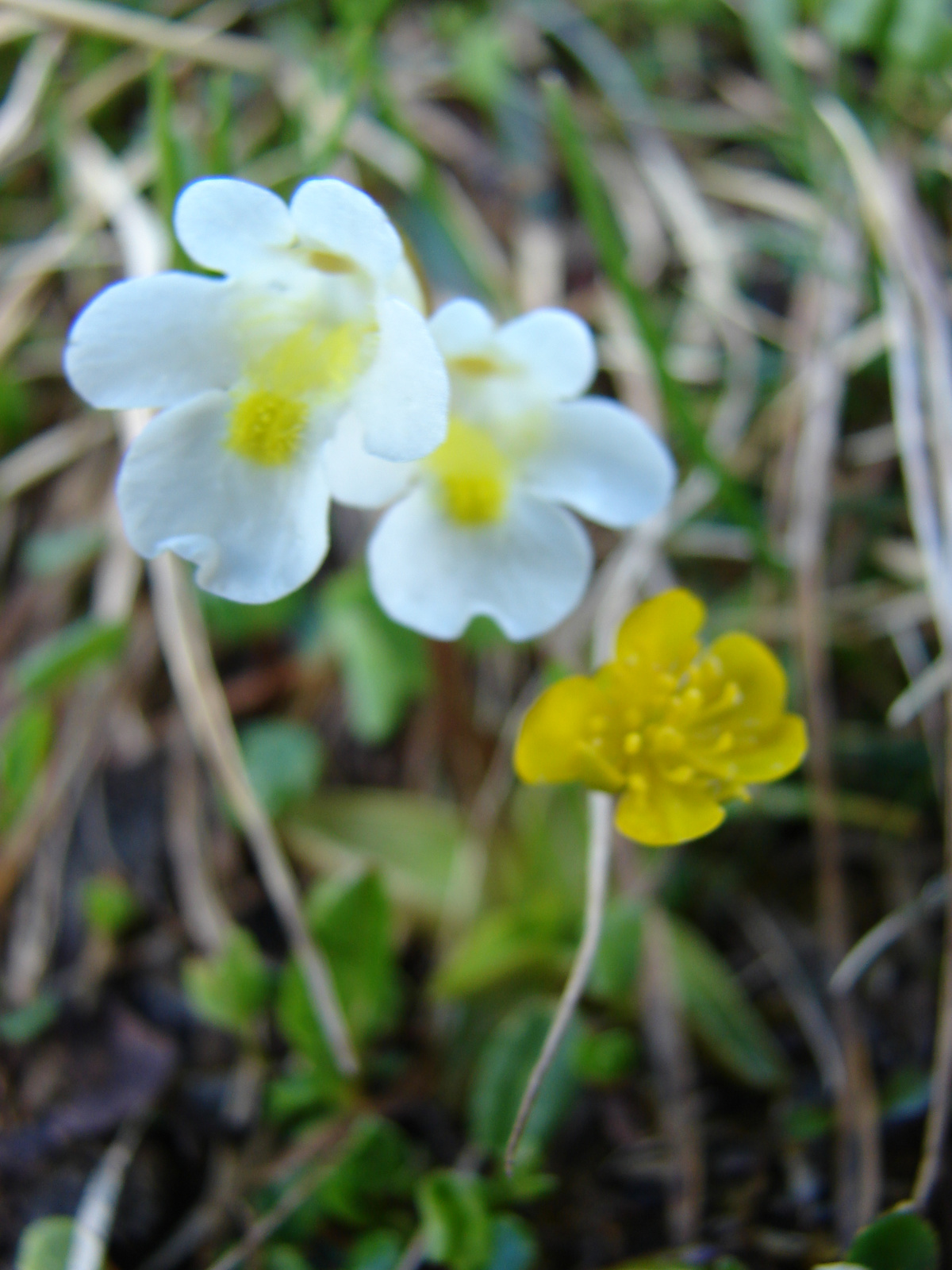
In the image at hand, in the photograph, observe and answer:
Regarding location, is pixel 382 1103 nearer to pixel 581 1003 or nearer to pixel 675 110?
pixel 581 1003

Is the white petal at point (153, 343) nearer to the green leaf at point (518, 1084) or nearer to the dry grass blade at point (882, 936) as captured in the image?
the green leaf at point (518, 1084)

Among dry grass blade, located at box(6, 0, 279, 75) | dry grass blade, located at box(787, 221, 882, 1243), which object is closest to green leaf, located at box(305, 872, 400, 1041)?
dry grass blade, located at box(787, 221, 882, 1243)

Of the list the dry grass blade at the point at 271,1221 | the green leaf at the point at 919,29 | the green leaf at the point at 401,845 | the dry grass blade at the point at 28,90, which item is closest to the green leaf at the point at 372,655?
the green leaf at the point at 401,845

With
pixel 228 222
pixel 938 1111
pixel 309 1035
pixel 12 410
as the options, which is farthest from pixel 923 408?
pixel 12 410

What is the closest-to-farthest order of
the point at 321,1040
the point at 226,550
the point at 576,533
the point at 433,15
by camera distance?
the point at 226,550, the point at 576,533, the point at 321,1040, the point at 433,15

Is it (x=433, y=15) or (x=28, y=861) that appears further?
(x=433, y=15)

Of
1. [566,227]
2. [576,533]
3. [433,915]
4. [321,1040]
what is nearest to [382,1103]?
[321,1040]

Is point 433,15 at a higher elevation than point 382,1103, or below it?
higher
